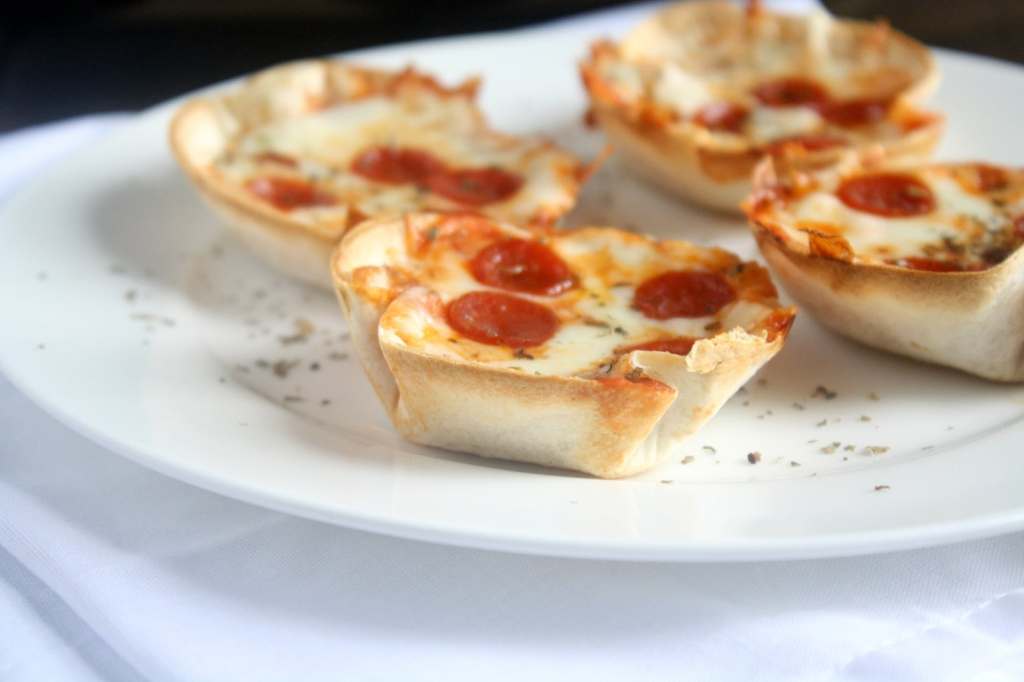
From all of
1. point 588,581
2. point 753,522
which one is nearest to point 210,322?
point 588,581

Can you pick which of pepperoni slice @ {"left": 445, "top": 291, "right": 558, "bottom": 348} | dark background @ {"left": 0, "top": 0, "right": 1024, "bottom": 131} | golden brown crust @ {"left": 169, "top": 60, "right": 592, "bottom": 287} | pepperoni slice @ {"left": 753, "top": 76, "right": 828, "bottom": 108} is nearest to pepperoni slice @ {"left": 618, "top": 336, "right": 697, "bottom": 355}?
pepperoni slice @ {"left": 445, "top": 291, "right": 558, "bottom": 348}

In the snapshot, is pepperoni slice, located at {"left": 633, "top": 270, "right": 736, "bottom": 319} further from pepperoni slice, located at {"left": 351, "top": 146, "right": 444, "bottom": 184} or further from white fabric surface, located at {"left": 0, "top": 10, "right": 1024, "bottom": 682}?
pepperoni slice, located at {"left": 351, "top": 146, "right": 444, "bottom": 184}

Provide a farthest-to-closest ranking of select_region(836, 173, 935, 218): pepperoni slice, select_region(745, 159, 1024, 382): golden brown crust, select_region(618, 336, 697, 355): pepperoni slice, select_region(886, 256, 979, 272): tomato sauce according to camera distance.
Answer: select_region(836, 173, 935, 218): pepperoni slice
select_region(886, 256, 979, 272): tomato sauce
select_region(745, 159, 1024, 382): golden brown crust
select_region(618, 336, 697, 355): pepperoni slice

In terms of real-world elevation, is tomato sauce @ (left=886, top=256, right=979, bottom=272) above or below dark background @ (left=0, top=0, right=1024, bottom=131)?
above

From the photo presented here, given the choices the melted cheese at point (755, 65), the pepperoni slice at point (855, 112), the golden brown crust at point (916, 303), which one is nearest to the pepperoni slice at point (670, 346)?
the golden brown crust at point (916, 303)

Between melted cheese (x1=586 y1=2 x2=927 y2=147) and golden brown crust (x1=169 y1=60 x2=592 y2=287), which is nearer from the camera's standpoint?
golden brown crust (x1=169 y1=60 x2=592 y2=287)

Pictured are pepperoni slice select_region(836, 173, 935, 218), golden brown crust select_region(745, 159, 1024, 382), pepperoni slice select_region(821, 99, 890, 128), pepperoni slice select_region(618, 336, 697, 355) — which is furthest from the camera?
pepperoni slice select_region(821, 99, 890, 128)

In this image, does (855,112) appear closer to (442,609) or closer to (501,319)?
(501,319)
